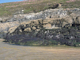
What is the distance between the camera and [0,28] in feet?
63.3

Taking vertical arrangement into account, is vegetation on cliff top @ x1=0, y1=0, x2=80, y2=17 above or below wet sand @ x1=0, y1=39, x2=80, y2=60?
above

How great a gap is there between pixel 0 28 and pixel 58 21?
9.52 metres

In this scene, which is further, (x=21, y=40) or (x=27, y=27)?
(x=27, y=27)

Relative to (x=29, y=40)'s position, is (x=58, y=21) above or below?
above

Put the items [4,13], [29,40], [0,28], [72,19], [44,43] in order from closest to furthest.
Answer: [44,43] → [29,40] → [72,19] → [0,28] → [4,13]

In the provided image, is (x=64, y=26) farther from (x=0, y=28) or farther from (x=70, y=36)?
(x=0, y=28)

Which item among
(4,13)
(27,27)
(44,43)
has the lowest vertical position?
(44,43)

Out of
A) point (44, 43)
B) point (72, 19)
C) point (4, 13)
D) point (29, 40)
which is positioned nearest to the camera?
point (44, 43)

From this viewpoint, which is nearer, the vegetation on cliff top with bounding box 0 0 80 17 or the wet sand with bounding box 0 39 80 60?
the wet sand with bounding box 0 39 80 60

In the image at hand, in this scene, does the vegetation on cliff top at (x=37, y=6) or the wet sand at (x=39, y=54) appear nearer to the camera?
the wet sand at (x=39, y=54)

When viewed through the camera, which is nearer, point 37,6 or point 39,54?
point 39,54

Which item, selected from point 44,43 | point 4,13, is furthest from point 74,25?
point 4,13

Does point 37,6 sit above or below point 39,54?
above

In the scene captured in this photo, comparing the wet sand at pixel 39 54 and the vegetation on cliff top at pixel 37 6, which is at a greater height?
the vegetation on cliff top at pixel 37 6
